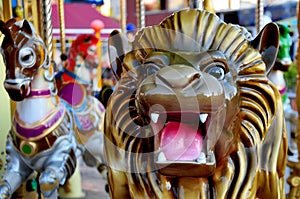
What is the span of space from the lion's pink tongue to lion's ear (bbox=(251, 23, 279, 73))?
16 cm

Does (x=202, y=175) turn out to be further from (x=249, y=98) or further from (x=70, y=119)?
(x=70, y=119)

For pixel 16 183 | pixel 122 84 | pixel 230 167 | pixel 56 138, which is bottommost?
pixel 16 183

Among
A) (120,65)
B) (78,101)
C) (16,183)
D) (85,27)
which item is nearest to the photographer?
(120,65)

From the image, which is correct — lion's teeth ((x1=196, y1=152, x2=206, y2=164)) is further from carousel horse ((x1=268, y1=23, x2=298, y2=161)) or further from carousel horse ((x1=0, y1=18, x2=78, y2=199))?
carousel horse ((x1=268, y1=23, x2=298, y2=161))

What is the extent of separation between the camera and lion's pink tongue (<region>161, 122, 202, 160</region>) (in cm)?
52

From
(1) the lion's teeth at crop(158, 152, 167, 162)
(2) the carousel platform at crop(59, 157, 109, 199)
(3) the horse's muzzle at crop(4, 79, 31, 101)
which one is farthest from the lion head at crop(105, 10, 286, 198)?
(2) the carousel platform at crop(59, 157, 109, 199)

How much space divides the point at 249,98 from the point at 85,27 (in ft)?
15.8

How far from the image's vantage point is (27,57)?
131 centimetres

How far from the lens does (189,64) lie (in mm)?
544

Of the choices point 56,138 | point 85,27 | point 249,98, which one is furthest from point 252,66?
point 85,27

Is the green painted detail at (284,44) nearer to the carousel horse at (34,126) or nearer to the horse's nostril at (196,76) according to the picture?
the carousel horse at (34,126)

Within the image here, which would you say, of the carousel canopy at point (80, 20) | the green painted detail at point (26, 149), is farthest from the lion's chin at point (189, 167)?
the carousel canopy at point (80, 20)

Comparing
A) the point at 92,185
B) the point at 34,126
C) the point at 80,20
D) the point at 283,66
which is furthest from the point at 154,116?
the point at 80,20

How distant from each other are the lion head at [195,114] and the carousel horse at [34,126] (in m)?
0.71
